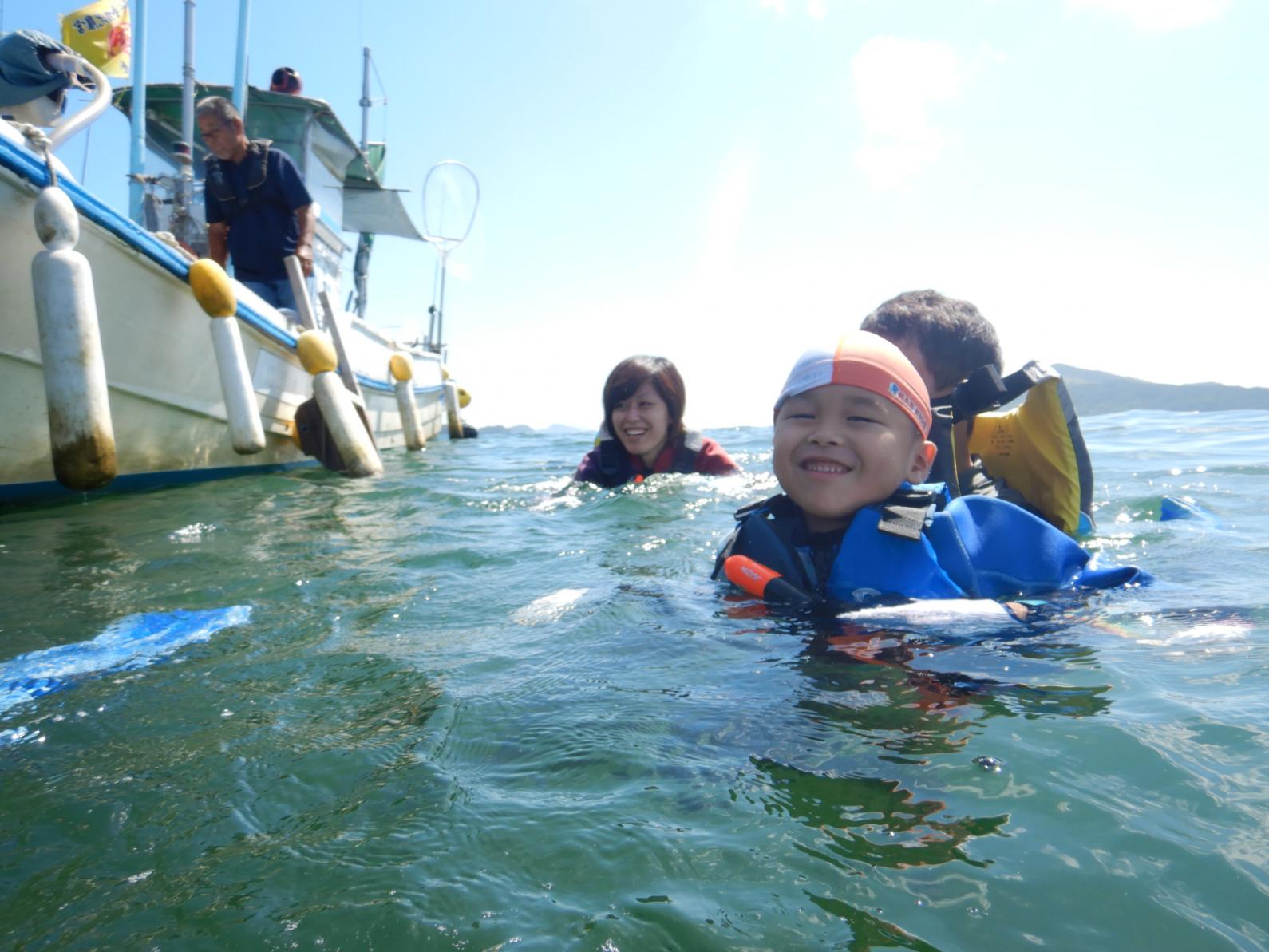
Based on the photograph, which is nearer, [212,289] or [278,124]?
[212,289]

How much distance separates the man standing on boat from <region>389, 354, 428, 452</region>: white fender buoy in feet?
9.51

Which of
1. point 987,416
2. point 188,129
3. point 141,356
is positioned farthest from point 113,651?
point 188,129

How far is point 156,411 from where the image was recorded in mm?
6078

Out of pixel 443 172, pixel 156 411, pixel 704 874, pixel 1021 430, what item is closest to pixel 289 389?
pixel 156 411

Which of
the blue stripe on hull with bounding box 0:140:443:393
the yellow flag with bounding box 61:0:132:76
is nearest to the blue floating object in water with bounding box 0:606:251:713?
the blue stripe on hull with bounding box 0:140:443:393

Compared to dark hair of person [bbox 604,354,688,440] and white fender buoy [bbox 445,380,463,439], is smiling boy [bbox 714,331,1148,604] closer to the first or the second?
dark hair of person [bbox 604,354,688,440]

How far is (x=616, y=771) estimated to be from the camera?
1588mm

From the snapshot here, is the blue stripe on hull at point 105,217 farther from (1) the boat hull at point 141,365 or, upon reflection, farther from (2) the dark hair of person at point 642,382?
(2) the dark hair of person at point 642,382

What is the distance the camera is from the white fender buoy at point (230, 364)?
235 inches

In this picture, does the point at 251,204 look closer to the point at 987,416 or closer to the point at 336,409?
the point at 336,409

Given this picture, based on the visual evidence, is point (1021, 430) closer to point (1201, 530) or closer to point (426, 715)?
point (1201, 530)

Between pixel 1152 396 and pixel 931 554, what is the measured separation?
23866 mm

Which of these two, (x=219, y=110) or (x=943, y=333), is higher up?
(x=219, y=110)

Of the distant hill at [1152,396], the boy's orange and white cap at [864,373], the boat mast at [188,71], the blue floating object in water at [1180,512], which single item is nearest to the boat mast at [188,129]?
the boat mast at [188,71]
